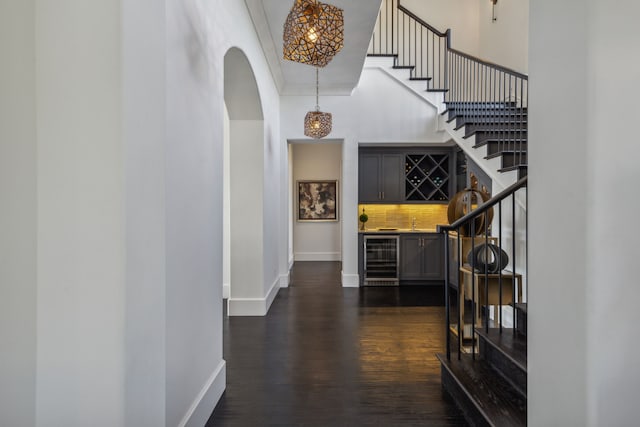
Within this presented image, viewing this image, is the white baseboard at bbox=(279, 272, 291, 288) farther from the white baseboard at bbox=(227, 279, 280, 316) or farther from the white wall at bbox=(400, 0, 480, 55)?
the white wall at bbox=(400, 0, 480, 55)

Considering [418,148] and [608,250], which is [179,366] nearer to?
[608,250]

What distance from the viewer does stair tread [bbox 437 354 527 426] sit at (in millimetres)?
2035

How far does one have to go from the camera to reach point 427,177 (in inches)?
267

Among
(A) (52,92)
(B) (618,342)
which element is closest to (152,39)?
(A) (52,92)

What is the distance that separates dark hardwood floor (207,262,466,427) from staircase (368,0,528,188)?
6.53 ft

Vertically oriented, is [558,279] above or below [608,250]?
below

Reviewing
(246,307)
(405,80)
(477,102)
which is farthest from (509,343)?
(405,80)

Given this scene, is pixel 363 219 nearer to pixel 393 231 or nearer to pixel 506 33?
pixel 393 231

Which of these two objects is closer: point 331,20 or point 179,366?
point 179,366

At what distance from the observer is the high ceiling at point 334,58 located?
3.61m

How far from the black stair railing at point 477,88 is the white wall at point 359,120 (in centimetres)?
36

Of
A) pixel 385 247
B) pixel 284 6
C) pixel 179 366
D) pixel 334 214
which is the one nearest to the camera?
pixel 179 366

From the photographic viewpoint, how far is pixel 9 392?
4.10ft

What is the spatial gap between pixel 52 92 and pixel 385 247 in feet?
18.9
